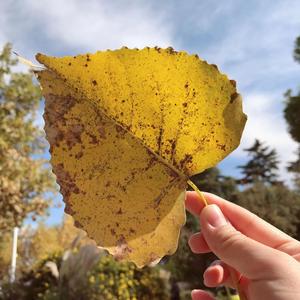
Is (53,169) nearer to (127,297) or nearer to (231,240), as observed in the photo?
(231,240)

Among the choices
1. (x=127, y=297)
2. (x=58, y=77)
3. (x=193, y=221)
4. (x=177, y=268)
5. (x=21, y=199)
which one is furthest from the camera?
(x=193, y=221)

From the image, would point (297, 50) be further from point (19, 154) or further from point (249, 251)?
point (249, 251)

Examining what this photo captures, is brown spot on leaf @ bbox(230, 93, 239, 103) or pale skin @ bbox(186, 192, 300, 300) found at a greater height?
brown spot on leaf @ bbox(230, 93, 239, 103)

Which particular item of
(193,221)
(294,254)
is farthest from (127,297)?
(294,254)

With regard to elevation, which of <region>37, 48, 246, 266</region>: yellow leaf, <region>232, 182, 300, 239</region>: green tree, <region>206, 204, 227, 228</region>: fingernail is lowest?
<region>206, 204, 227, 228</region>: fingernail

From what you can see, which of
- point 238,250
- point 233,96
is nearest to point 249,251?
point 238,250

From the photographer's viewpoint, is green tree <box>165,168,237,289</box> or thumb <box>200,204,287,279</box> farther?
green tree <box>165,168,237,289</box>

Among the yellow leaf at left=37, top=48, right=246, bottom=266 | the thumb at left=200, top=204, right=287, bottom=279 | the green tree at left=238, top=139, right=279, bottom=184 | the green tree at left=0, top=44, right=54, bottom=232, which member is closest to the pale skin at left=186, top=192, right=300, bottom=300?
the thumb at left=200, top=204, right=287, bottom=279

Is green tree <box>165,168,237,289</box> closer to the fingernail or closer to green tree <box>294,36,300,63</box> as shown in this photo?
green tree <box>294,36,300,63</box>
